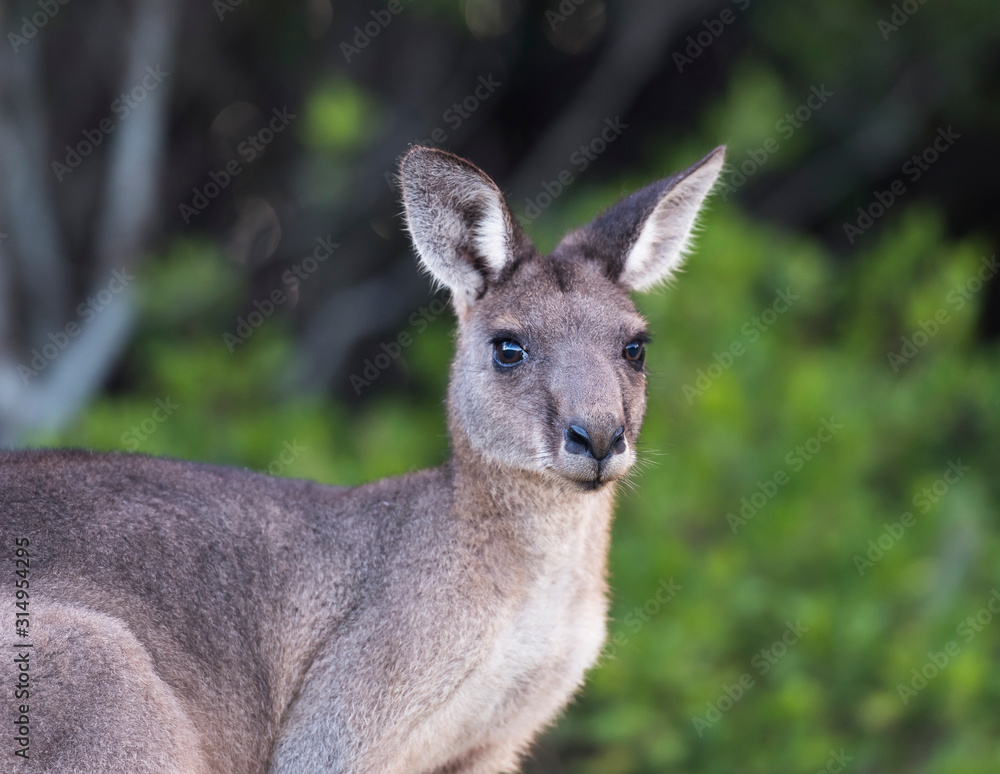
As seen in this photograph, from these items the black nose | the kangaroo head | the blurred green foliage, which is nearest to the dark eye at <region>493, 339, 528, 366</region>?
the kangaroo head

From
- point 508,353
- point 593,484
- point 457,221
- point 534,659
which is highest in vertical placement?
point 457,221

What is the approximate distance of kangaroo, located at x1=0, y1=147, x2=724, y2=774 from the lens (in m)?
4.26

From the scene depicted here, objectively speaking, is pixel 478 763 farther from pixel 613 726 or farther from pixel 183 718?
pixel 613 726

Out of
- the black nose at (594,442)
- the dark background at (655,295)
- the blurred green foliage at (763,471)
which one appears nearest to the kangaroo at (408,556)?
the black nose at (594,442)

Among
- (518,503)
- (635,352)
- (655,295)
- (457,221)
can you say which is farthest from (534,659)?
(655,295)

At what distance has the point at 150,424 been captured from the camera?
9414 mm

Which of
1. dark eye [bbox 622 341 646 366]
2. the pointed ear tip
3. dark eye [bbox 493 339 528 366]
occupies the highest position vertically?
the pointed ear tip

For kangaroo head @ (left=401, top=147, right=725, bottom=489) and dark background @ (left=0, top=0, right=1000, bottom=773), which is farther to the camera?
dark background @ (left=0, top=0, right=1000, bottom=773)

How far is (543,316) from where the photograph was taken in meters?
4.88

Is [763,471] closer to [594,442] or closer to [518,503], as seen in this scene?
[518,503]

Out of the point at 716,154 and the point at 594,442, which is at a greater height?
the point at 716,154

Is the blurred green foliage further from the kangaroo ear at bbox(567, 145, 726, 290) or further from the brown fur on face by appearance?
the brown fur on face

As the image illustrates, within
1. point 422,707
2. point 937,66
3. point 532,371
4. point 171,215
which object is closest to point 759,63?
point 937,66

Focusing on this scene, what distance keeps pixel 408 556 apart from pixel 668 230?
1.88 metres
